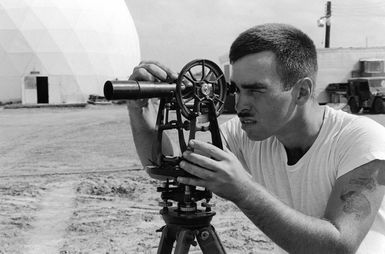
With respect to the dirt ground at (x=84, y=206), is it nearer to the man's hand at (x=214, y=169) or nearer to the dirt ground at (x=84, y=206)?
the dirt ground at (x=84, y=206)

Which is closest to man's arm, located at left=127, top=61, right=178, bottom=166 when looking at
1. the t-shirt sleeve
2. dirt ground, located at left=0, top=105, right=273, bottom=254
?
the t-shirt sleeve

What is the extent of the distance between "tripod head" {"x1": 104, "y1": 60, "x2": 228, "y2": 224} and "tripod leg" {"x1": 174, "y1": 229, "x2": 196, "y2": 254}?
45mm

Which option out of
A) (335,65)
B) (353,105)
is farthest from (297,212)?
(335,65)

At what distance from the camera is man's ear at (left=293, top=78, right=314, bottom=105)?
7.09 ft

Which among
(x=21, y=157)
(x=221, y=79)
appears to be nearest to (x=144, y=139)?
(x=221, y=79)

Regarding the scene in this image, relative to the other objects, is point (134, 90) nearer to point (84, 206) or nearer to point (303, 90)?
point (303, 90)

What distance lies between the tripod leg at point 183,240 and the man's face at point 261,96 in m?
0.46

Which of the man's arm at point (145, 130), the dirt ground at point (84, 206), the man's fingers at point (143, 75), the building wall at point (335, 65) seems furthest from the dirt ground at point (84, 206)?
the building wall at point (335, 65)

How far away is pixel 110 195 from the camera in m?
7.04

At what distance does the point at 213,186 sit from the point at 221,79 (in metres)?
0.54

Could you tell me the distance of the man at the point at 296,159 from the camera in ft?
5.99

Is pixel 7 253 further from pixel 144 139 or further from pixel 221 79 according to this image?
pixel 221 79

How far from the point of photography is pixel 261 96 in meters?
2.09

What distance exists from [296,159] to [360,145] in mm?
368
